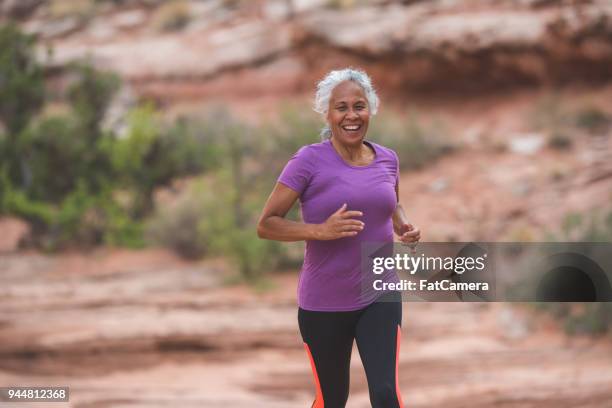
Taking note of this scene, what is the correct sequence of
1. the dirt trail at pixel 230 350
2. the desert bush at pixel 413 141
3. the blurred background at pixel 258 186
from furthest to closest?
1. the desert bush at pixel 413 141
2. the blurred background at pixel 258 186
3. the dirt trail at pixel 230 350

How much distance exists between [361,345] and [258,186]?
28.5 feet

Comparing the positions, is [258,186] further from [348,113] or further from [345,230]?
[345,230]

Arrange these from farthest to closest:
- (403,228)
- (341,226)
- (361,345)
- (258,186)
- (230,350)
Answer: (258,186), (230,350), (403,228), (361,345), (341,226)

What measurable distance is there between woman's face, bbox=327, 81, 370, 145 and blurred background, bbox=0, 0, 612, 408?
11.1 feet

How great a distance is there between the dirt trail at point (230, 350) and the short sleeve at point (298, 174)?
3.38m

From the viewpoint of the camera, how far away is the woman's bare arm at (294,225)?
2.87 m

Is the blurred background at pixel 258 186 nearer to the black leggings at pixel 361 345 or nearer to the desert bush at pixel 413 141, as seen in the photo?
the desert bush at pixel 413 141

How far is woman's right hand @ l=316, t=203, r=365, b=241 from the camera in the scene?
287 cm

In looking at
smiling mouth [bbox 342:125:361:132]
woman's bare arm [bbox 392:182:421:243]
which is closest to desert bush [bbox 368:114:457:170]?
woman's bare arm [bbox 392:182:421:243]

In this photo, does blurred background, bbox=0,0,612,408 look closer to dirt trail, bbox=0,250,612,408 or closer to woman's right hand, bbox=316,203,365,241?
dirt trail, bbox=0,250,612,408

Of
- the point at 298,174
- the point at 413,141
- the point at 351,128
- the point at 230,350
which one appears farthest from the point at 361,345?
the point at 413,141

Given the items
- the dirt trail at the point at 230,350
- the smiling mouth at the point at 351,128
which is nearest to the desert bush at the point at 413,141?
the dirt trail at the point at 230,350

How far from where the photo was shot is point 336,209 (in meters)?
2.97

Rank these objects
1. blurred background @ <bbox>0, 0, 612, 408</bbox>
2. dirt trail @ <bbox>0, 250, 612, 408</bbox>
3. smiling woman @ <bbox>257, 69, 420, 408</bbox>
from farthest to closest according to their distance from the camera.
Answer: blurred background @ <bbox>0, 0, 612, 408</bbox>
dirt trail @ <bbox>0, 250, 612, 408</bbox>
smiling woman @ <bbox>257, 69, 420, 408</bbox>
